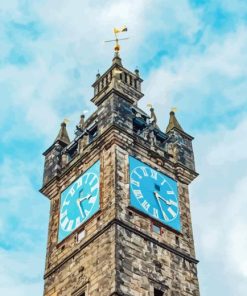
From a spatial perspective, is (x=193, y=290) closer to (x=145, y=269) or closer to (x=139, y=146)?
(x=145, y=269)

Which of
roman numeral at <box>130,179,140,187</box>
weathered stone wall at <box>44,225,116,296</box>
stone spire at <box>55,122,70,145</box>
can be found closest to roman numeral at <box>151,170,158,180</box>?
roman numeral at <box>130,179,140,187</box>

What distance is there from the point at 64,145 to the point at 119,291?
11578 mm

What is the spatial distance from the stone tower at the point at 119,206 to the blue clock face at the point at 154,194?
5cm

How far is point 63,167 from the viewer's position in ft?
117

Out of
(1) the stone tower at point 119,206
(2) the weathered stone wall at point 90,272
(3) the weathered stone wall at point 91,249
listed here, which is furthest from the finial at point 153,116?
(2) the weathered stone wall at point 90,272

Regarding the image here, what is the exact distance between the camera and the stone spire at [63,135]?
37.8m

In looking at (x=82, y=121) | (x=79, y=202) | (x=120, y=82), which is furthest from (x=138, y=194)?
(x=120, y=82)

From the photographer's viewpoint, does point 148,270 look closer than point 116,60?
Yes

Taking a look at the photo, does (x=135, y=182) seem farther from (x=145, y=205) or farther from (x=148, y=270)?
(x=148, y=270)

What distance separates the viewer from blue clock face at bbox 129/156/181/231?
104ft

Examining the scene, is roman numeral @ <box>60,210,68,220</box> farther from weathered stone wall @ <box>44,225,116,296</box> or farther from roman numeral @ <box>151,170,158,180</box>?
roman numeral @ <box>151,170,158,180</box>

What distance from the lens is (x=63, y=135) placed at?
38281 mm

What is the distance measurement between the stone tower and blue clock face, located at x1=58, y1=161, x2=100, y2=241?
5 cm

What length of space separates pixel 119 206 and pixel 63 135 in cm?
862
